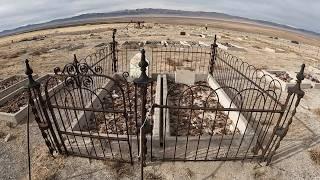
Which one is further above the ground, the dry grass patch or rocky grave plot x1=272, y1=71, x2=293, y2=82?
rocky grave plot x1=272, y1=71, x2=293, y2=82

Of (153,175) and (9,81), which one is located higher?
(9,81)

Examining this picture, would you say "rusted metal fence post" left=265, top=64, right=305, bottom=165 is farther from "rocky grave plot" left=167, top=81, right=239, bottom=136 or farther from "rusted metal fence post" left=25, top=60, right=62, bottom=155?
"rusted metal fence post" left=25, top=60, right=62, bottom=155

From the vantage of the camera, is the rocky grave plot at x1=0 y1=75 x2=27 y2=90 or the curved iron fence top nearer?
the curved iron fence top

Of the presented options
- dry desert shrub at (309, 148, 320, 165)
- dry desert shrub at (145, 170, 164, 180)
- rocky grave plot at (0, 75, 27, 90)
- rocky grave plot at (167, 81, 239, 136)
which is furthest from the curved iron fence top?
rocky grave plot at (0, 75, 27, 90)

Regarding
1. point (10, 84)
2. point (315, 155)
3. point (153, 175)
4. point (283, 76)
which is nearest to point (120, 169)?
point (153, 175)

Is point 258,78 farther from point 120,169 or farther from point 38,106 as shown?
point 38,106

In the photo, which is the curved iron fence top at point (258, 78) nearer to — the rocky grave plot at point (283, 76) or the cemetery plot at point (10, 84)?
the rocky grave plot at point (283, 76)

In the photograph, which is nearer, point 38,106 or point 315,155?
point 38,106

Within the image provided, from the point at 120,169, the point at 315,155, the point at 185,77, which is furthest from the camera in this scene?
the point at 185,77

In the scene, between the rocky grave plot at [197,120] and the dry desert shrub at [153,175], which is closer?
the dry desert shrub at [153,175]

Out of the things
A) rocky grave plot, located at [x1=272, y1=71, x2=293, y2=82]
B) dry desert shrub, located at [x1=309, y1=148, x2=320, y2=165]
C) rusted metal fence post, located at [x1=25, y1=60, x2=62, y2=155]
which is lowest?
dry desert shrub, located at [x1=309, y1=148, x2=320, y2=165]

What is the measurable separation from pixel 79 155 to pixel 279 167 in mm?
4323

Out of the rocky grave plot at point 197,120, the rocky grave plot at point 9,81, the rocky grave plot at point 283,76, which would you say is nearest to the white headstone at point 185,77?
the rocky grave plot at point 197,120

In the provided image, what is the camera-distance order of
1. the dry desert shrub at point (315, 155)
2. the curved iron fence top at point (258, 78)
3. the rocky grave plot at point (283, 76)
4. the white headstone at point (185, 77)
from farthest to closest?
the rocky grave plot at point (283, 76) → the white headstone at point (185, 77) → the curved iron fence top at point (258, 78) → the dry desert shrub at point (315, 155)
